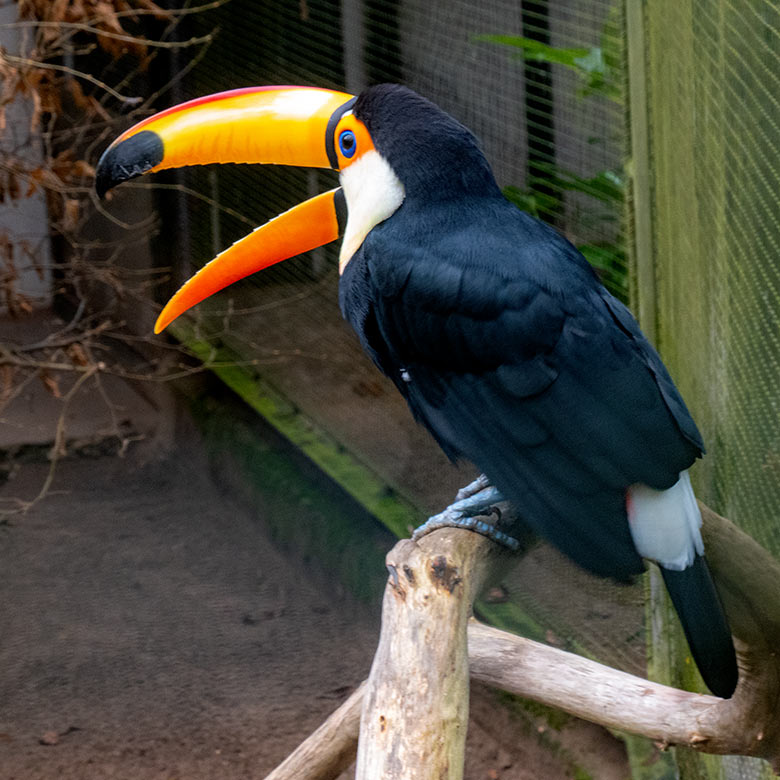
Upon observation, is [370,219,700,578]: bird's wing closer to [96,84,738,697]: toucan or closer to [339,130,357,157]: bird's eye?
[96,84,738,697]: toucan

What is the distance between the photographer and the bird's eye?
169 cm

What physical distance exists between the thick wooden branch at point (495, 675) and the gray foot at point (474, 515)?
0.03 metres

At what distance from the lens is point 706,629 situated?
1318 mm

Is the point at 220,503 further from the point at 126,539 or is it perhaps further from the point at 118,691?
the point at 118,691


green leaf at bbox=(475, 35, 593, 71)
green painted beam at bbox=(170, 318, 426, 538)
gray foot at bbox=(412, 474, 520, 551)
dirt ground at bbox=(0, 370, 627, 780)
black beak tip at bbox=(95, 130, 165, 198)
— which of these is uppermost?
black beak tip at bbox=(95, 130, 165, 198)

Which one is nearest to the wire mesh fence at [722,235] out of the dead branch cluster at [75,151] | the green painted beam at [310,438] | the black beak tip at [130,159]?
the black beak tip at [130,159]

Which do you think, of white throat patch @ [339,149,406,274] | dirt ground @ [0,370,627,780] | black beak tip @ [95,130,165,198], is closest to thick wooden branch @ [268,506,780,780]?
white throat patch @ [339,149,406,274]

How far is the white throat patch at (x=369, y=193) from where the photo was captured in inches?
65.3

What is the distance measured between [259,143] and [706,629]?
A: 3.28 feet

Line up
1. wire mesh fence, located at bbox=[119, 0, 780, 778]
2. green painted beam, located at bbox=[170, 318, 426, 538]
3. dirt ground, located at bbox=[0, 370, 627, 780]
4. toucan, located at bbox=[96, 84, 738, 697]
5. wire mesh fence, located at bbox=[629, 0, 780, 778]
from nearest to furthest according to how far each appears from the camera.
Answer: toucan, located at bbox=[96, 84, 738, 697] < wire mesh fence, located at bbox=[629, 0, 780, 778] < wire mesh fence, located at bbox=[119, 0, 780, 778] < dirt ground, located at bbox=[0, 370, 627, 780] < green painted beam, located at bbox=[170, 318, 426, 538]

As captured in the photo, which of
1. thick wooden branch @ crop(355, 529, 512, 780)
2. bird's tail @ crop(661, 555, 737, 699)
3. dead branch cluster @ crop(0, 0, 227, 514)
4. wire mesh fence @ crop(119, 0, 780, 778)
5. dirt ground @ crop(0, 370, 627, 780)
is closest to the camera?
thick wooden branch @ crop(355, 529, 512, 780)

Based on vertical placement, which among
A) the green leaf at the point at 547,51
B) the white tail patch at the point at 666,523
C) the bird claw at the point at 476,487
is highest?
the green leaf at the point at 547,51

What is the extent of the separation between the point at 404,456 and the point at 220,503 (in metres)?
1.12

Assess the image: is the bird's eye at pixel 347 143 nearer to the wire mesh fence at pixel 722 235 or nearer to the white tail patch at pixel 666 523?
the wire mesh fence at pixel 722 235
